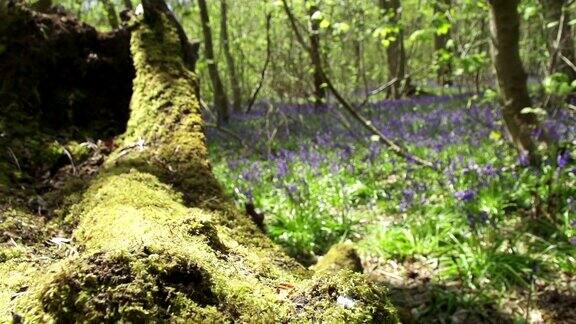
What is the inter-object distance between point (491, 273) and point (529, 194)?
5.10 ft

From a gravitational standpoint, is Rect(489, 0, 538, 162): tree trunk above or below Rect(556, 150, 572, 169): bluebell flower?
above

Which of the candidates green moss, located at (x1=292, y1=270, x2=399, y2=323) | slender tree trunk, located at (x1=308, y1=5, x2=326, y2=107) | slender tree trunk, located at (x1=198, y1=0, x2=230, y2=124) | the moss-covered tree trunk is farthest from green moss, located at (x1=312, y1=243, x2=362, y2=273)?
slender tree trunk, located at (x1=198, y1=0, x2=230, y2=124)

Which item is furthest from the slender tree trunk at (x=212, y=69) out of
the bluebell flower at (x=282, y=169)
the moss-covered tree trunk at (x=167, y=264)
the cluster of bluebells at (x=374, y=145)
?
the moss-covered tree trunk at (x=167, y=264)

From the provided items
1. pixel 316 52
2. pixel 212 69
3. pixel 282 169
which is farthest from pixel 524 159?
pixel 212 69

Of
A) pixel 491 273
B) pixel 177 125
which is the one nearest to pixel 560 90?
pixel 491 273

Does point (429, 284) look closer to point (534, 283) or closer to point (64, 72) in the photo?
point (534, 283)

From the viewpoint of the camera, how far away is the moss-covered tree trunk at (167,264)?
128 centimetres

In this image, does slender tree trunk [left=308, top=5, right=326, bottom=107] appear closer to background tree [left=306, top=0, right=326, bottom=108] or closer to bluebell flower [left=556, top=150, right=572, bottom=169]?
background tree [left=306, top=0, right=326, bottom=108]

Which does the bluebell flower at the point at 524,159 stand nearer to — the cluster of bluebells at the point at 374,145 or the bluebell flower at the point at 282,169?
the cluster of bluebells at the point at 374,145

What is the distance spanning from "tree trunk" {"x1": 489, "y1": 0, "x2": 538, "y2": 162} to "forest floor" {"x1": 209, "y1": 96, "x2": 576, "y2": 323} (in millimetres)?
267

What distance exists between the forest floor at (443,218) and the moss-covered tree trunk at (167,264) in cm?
78

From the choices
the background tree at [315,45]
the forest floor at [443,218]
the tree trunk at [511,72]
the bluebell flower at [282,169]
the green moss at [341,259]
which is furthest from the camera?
the bluebell flower at [282,169]

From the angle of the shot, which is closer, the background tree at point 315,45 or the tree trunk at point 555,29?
the background tree at point 315,45

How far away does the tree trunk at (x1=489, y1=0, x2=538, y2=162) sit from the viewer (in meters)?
5.04
